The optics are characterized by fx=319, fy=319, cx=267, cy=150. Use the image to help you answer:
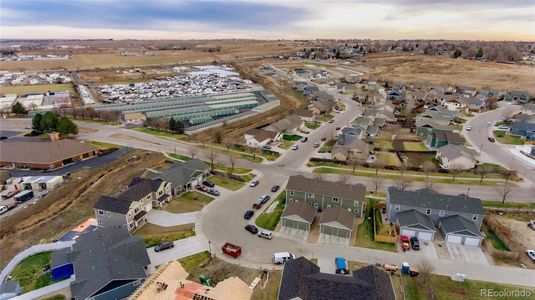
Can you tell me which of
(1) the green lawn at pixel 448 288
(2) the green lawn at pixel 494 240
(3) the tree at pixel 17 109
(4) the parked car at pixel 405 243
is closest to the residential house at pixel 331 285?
(1) the green lawn at pixel 448 288

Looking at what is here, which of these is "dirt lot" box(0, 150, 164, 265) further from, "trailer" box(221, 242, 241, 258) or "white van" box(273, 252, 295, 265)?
"white van" box(273, 252, 295, 265)

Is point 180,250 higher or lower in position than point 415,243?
lower

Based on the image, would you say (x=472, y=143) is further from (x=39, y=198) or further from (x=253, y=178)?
(x=39, y=198)

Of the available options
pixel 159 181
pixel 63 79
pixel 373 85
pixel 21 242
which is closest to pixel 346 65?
pixel 373 85

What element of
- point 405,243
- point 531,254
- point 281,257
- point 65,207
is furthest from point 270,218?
point 65,207

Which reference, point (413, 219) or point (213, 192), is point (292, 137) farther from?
point (413, 219)

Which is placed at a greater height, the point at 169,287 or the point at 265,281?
the point at 169,287

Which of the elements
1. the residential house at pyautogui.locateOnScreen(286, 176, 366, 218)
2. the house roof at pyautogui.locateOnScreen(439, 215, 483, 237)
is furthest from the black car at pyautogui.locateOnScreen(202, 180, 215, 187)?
the house roof at pyautogui.locateOnScreen(439, 215, 483, 237)
